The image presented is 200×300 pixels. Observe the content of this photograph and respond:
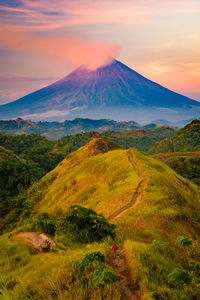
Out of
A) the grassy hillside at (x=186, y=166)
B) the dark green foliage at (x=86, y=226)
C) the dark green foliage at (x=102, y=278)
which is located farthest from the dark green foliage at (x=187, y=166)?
the dark green foliage at (x=102, y=278)

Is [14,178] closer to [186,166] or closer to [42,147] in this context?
[42,147]

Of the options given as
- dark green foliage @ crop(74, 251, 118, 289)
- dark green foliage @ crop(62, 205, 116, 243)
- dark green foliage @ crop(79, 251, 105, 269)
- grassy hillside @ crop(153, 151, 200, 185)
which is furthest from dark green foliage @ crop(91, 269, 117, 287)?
grassy hillside @ crop(153, 151, 200, 185)

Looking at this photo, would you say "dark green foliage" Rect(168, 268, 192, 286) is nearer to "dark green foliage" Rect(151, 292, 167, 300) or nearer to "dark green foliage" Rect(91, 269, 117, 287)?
"dark green foliage" Rect(151, 292, 167, 300)

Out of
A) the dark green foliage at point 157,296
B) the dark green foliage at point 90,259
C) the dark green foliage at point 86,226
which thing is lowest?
the dark green foliage at point 86,226

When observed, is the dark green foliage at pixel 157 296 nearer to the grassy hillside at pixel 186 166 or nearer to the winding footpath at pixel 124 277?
the winding footpath at pixel 124 277

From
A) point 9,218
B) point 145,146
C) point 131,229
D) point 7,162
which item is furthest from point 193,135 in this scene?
point 131,229
